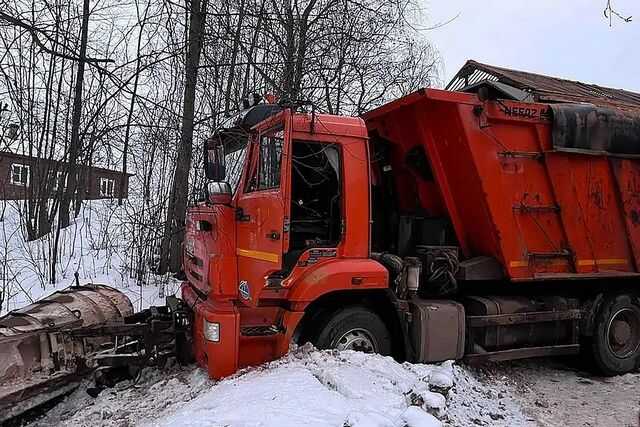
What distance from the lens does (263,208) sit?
17.1 ft

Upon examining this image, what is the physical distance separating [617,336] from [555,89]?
3.64m

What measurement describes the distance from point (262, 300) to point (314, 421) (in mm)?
1721

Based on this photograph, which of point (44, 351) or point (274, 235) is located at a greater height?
point (274, 235)

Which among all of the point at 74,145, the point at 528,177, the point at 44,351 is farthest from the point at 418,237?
the point at 74,145

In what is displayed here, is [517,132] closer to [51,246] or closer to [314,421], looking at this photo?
[314,421]

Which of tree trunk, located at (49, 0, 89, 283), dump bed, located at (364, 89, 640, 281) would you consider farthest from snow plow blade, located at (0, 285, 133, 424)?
tree trunk, located at (49, 0, 89, 283)

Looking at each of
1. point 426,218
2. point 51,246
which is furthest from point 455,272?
point 51,246

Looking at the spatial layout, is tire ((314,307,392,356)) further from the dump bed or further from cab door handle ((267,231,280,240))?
the dump bed

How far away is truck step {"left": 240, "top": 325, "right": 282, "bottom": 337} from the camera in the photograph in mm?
5309

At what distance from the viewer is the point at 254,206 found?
17.7 feet

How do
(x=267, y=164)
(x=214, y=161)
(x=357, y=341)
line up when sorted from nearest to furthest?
(x=267, y=164)
(x=357, y=341)
(x=214, y=161)

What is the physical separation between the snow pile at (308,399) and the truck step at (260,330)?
0.30 meters

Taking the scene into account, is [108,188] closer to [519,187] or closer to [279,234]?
[279,234]

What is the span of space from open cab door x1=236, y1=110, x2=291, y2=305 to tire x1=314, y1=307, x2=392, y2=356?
2.62 feet
